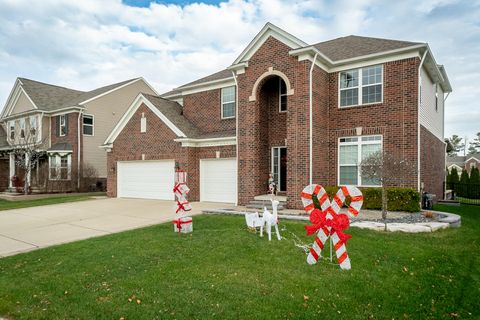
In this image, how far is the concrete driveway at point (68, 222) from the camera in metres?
8.58

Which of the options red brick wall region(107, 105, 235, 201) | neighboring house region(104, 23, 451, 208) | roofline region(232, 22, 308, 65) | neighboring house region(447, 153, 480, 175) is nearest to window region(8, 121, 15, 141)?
red brick wall region(107, 105, 235, 201)

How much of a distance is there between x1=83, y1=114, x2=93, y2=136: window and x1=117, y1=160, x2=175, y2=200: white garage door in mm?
6437

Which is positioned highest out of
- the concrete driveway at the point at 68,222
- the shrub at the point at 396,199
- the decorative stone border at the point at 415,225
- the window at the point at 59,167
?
the window at the point at 59,167

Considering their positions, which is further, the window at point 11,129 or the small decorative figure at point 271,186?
the window at point 11,129

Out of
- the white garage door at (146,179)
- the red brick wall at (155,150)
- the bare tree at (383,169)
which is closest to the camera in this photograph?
the bare tree at (383,169)

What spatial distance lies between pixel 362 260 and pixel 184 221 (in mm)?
4633

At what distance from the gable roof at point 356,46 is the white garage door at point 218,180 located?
6789mm

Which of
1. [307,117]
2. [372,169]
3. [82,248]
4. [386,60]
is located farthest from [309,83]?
[82,248]

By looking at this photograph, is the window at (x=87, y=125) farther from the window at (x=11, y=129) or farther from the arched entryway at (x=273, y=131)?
the arched entryway at (x=273, y=131)

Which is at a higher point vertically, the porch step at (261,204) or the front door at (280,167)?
the front door at (280,167)

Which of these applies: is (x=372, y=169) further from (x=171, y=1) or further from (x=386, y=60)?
(x=171, y=1)

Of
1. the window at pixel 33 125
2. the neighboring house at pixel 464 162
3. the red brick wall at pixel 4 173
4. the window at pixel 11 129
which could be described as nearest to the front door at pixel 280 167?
the window at pixel 33 125

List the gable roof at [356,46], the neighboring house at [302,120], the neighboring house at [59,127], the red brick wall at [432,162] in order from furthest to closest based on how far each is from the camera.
→ the neighboring house at [59,127]
the red brick wall at [432,162]
the gable roof at [356,46]
the neighboring house at [302,120]

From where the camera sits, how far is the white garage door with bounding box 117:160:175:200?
1755 centimetres
